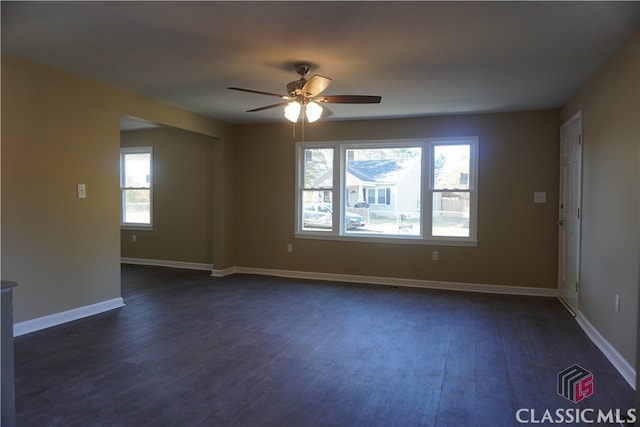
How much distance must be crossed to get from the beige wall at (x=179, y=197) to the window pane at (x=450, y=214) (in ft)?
11.9

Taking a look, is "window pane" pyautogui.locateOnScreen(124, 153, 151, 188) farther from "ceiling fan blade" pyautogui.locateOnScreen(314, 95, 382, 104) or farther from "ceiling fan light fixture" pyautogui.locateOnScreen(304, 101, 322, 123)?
"ceiling fan blade" pyautogui.locateOnScreen(314, 95, 382, 104)

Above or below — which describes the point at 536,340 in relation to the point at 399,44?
below

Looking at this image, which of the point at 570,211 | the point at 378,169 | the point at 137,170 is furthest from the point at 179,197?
the point at 570,211

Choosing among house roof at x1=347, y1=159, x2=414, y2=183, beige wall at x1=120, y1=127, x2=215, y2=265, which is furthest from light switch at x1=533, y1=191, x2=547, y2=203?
beige wall at x1=120, y1=127, x2=215, y2=265

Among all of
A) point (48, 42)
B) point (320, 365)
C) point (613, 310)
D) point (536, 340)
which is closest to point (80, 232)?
point (48, 42)

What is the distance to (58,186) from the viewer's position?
156 inches

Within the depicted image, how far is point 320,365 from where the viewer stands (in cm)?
308

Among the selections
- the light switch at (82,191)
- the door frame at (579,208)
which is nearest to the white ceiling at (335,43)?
the door frame at (579,208)

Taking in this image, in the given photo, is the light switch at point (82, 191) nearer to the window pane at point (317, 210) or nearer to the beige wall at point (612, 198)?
the window pane at point (317, 210)

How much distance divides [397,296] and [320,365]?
7.81 feet

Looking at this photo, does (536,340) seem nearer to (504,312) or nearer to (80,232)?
(504,312)

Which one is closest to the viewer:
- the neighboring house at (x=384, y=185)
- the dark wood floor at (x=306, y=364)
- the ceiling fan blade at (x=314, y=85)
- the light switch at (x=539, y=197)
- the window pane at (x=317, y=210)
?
the dark wood floor at (x=306, y=364)

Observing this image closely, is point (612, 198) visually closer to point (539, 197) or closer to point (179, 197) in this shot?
point (539, 197)

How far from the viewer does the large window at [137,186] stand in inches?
297
